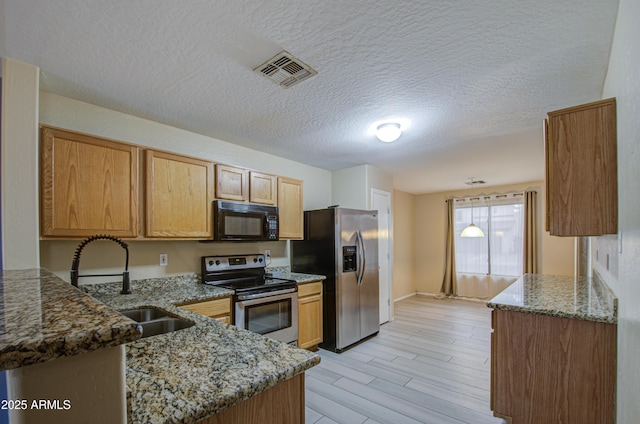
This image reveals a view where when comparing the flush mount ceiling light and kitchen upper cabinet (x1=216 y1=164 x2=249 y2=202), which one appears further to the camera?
kitchen upper cabinet (x1=216 y1=164 x2=249 y2=202)

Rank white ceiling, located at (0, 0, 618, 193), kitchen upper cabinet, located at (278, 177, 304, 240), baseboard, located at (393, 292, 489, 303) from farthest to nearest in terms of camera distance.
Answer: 1. baseboard, located at (393, 292, 489, 303)
2. kitchen upper cabinet, located at (278, 177, 304, 240)
3. white ceiling, located at (0, 0, 618, 193)

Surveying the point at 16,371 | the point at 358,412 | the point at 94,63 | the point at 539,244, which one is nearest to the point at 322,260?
the point at 358,412

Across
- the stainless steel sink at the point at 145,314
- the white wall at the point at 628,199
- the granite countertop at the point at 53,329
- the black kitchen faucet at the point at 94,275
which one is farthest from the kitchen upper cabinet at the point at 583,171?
the black kitchen faucet at the point at 94,275

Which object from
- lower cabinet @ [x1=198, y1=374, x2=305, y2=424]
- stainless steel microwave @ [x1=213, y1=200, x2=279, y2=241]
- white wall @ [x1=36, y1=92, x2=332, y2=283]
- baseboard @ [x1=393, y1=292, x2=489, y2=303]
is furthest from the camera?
baseboard @ [x1=393, y1=292, x2=489, y2=303]

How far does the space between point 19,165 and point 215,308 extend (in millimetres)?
1637

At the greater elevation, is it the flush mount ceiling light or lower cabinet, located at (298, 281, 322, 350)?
the flush mount ceiling light

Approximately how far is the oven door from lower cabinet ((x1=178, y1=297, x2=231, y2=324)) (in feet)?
0.27

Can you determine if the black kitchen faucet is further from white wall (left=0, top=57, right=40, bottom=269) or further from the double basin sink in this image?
the double basin sink

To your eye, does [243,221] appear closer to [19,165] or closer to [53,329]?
[19,165]

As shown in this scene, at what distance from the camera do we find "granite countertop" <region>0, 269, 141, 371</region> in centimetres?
41

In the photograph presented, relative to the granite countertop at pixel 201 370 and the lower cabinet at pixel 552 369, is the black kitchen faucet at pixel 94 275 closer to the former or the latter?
the granite countertop at pixel 201 370

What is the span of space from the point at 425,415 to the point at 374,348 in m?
1.37

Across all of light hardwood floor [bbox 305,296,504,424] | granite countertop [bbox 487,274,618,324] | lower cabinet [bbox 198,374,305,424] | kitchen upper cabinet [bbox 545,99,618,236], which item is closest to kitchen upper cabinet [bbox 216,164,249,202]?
light hardwood floor [bbox 305,296,504,424]

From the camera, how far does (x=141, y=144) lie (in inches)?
104
